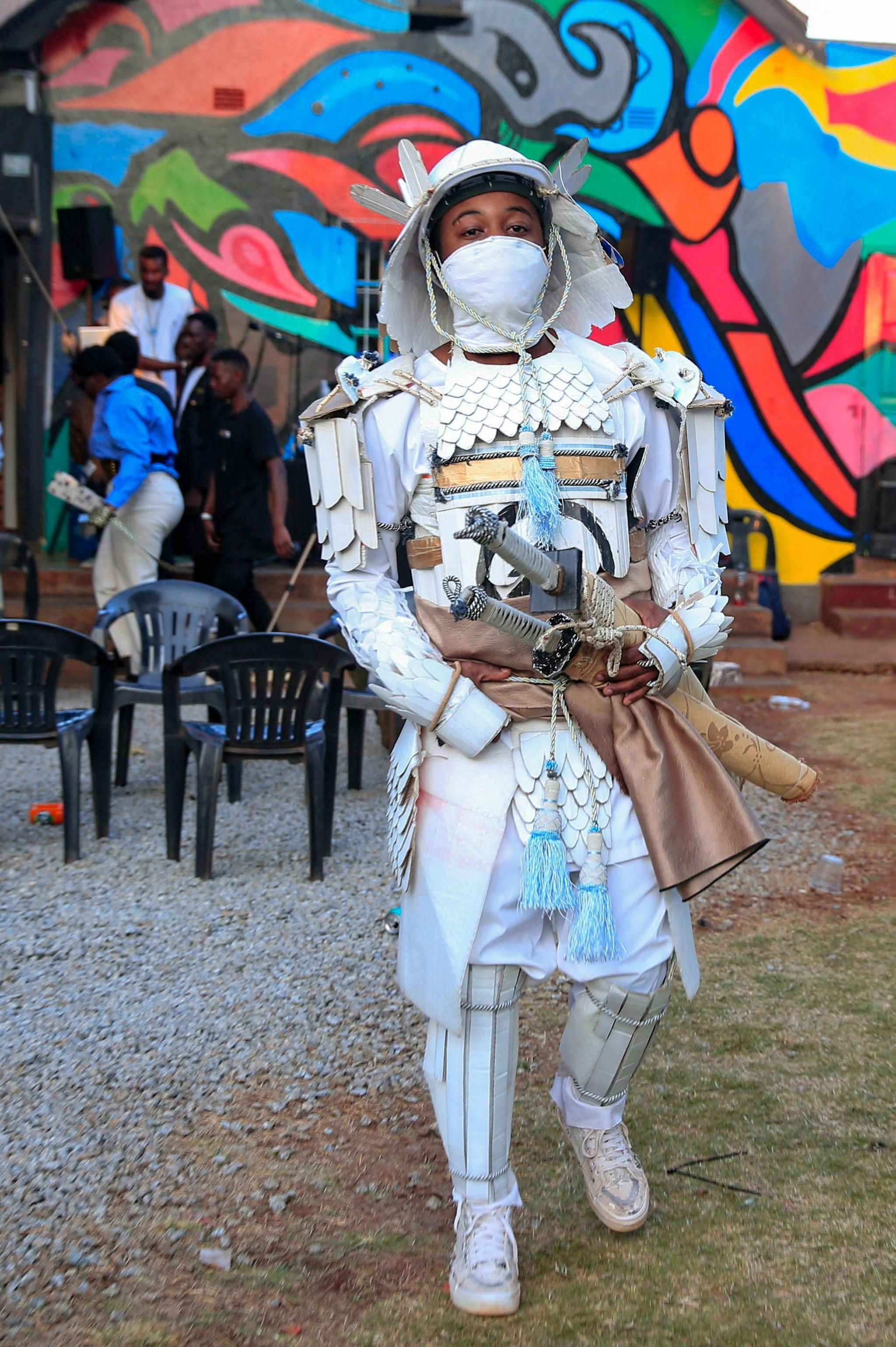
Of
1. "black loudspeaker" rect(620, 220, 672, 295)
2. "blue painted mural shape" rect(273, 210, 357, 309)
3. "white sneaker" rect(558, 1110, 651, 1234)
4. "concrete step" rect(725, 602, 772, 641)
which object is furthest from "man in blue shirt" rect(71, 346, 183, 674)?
"white sneaker" rect(558, 1110, 651, 1234)

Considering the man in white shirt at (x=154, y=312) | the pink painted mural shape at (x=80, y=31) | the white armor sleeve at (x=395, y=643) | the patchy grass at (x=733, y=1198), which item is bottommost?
the patchy grass at (x=733, y=1198)

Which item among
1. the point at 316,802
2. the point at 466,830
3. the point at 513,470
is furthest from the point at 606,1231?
the point at 316,802

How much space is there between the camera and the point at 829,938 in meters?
4.74

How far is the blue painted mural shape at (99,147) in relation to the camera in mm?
10836

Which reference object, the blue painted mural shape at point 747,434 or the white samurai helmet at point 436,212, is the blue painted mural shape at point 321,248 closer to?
the blue painted mural shape at point 747,434

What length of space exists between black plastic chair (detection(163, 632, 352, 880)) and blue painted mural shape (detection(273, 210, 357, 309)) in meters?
6.39

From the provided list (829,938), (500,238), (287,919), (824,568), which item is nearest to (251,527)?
(287,919)

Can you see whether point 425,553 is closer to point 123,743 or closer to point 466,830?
point 466,830

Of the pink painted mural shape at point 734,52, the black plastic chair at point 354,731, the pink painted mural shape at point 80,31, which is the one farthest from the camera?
the pink painted mural shape at point 734,52

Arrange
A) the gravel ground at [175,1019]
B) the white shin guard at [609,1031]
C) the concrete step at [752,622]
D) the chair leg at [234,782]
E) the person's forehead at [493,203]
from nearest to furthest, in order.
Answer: the white shin guard at [609,1031]
the person's forehead at [493,203]
the gravel ground at [175,1019]
the chair leg at [234,782]
the concrete step at [752,622]

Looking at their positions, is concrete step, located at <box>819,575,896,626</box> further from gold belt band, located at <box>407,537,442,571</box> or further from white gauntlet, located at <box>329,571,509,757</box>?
white gauntlet, located at <box>329,571,509,757</box>

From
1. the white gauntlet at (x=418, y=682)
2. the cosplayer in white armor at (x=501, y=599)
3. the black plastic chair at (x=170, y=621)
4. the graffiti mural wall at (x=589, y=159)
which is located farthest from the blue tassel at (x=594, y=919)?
the graffiti mural wall at (x=589, y=159)

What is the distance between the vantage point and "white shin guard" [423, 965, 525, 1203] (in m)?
2.55

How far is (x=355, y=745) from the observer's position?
6.70 metres
